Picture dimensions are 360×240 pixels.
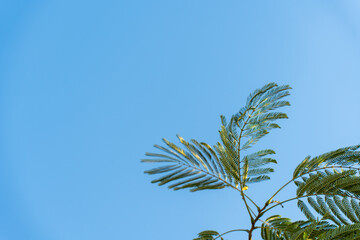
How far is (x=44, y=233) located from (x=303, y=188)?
18.7 meters

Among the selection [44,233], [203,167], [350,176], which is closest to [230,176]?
[203,167]

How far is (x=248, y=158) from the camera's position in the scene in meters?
3.73

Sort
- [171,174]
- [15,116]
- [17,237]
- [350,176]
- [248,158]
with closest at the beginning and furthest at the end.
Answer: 1. [350,176]
2. [171,174]
3. [248,158]
4. [17,237]
5. [15,116]

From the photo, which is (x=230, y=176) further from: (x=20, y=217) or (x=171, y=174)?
(x=20, y=217)

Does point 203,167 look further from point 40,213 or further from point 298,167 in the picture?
point 40,213

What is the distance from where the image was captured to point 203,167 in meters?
3.60

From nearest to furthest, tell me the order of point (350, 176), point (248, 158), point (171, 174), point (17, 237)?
1. point (350, 176)
2. point (171, 174)
3. point (248, 158)
4. point (17, 237)

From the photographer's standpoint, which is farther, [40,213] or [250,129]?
[40,213]

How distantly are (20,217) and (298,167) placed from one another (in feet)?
65.2

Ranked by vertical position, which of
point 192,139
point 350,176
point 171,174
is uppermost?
point 192,139

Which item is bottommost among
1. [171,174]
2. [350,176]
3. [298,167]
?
[350,176]

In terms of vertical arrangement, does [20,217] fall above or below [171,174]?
above

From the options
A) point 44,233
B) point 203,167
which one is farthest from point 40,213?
point 203,167

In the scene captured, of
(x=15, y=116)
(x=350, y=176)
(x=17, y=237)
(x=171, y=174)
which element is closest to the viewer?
(x=350, y=176)
